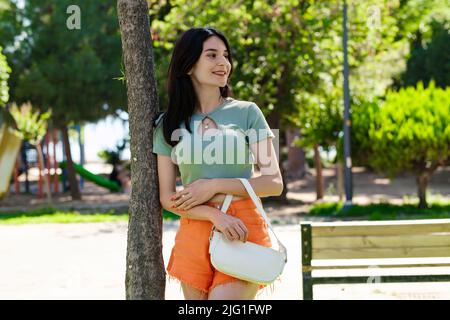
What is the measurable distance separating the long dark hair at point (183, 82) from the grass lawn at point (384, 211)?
1407 centimetres

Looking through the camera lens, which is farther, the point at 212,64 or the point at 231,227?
the point at 212,64

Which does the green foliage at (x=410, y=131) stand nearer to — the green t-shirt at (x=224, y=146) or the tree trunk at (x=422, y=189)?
the tree trunk at (x=422, y=189)

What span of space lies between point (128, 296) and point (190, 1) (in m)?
17.1

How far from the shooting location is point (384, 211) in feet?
61.8

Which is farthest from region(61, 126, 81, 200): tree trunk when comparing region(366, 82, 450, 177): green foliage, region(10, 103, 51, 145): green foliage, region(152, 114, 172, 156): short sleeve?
region(152, 114, 172, 156): short sleeve

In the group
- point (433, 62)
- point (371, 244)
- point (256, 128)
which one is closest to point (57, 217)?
point (371, 244)

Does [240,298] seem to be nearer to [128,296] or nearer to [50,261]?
[128,296]

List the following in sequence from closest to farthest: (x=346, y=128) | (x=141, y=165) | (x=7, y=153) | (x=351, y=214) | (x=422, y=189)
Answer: (x=141, y=165) < (x=351, y=214) < (x=346, y=128) < (x=422, y=189) < (x=7, y=153)

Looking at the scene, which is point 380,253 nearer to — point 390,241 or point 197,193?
point 390,241

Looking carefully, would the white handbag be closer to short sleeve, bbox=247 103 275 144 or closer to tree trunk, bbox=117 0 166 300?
short sleeve, bbox=247 103 275 144

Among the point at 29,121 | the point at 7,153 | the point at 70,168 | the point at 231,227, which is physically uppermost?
the point at 29,121

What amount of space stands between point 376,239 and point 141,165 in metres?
2.37

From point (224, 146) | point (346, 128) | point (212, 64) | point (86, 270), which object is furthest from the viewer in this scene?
point (346, 128)

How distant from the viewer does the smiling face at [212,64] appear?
135 inches
